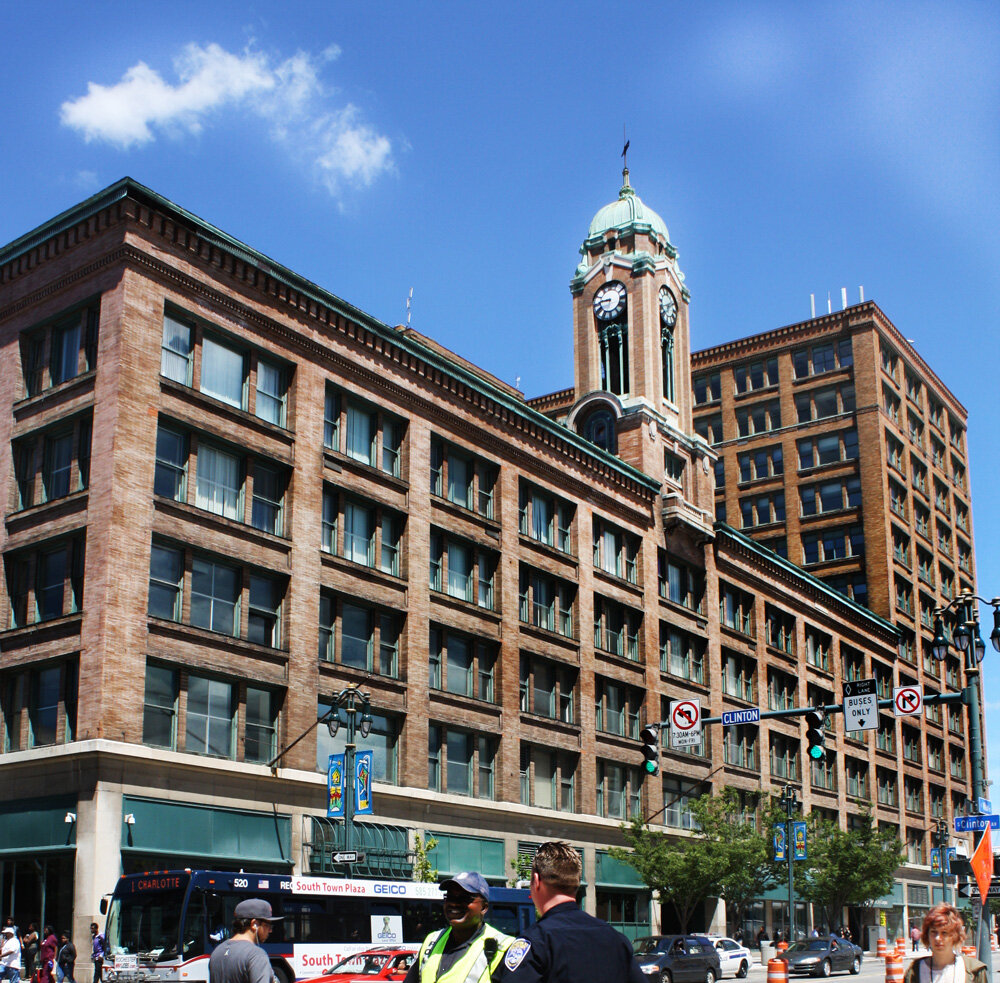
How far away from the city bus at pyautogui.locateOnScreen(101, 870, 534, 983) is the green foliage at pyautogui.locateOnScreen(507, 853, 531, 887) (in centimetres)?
1463

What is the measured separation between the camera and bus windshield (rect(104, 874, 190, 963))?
2623 cm

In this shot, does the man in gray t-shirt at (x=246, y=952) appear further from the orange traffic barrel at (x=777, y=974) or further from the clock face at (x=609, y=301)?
the clock face at (x=609, y=301)

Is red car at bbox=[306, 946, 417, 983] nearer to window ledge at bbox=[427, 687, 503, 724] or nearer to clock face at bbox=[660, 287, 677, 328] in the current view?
window ledge at bbox=[427, 687, 503, 724]

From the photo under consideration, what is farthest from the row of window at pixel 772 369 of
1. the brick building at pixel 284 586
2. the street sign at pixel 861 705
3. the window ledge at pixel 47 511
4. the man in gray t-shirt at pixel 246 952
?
the man in gray t-shirt at pixel 246 952

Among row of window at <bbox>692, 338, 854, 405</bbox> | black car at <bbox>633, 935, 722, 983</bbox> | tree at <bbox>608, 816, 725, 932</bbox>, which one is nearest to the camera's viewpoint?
black car at <bbox>633, 935, 722, 983</bbox>

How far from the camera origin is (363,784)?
1432 inches

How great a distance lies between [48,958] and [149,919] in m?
6.27

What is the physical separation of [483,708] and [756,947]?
84.3 ft

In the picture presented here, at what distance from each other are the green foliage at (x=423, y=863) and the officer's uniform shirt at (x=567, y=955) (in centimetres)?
3469

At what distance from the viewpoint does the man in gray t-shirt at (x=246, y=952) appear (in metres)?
9.20

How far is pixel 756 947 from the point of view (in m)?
63.8

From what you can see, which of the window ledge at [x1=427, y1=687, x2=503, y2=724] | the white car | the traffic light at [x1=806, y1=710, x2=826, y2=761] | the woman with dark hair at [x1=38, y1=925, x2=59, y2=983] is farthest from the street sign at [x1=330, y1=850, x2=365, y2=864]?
the white car

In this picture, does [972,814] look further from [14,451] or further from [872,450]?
[872,450]

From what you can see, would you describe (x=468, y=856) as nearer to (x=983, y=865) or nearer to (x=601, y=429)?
(x=983, y=865)
